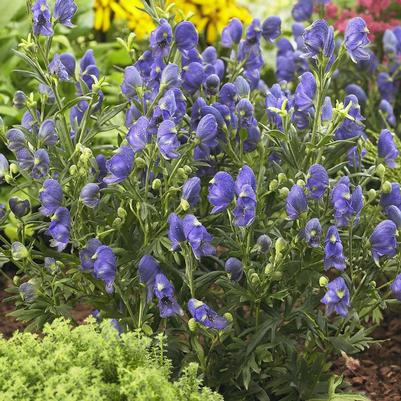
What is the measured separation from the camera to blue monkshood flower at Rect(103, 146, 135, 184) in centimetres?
296

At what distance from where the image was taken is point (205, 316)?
118 inches

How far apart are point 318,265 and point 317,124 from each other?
19.1 inches

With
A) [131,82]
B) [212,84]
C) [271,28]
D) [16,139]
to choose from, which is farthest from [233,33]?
[16,139]

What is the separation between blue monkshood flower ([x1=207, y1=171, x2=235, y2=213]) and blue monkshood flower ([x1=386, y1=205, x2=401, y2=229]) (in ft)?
1.89

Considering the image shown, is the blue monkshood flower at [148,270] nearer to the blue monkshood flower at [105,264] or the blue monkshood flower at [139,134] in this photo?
the blue monkshood flower at [105,264]

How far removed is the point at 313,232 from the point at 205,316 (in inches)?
17.6

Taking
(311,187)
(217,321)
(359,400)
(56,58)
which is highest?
(56,58)

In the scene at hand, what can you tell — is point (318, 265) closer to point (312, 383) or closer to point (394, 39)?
point (312, 383)

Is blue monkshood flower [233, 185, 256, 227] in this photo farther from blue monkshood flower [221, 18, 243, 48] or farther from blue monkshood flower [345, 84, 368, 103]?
blue monkshood flower [345, 84, 368, 103]

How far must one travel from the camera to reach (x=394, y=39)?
16.6 ft

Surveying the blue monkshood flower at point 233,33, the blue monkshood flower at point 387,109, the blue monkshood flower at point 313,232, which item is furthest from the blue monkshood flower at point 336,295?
the blue monkshood flower at point 387,109

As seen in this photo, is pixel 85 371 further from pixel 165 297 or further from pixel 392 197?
pixel 392 197

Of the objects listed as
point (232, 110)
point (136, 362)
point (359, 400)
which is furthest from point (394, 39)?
point (136, 362)

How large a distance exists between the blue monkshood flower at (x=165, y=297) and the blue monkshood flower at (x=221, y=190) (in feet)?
0.96
